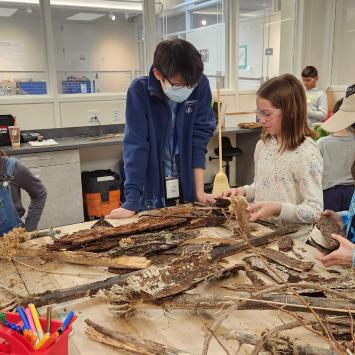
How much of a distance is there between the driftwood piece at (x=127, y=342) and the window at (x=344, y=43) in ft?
20.7

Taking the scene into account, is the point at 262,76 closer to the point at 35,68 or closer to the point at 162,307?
the point at 35,68

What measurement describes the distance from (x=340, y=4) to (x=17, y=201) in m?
6.03

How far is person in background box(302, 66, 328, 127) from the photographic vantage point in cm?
532

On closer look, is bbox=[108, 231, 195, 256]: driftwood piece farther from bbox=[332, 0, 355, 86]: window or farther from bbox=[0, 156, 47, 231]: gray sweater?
bbox=[332, 0, 355, 86]: window

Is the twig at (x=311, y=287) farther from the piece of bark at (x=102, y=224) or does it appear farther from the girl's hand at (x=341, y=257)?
the piece of bark at (x=102, y=224)

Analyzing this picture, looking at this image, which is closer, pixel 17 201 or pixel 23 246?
pixel 23 246

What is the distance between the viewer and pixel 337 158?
111 inches

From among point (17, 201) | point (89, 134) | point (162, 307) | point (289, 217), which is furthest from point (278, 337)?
point (89, 134)

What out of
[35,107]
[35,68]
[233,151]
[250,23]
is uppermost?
[250,23]

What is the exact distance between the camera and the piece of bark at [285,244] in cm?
148

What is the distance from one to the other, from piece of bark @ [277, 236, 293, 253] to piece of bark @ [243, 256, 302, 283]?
15cm

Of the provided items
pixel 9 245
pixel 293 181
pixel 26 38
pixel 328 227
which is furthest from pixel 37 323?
pixel 26 38

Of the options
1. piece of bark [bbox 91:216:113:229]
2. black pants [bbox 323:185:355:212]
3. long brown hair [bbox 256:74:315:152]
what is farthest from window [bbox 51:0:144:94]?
long brown hair [bbox 256:74:315:152]

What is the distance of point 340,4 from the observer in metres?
6.14
